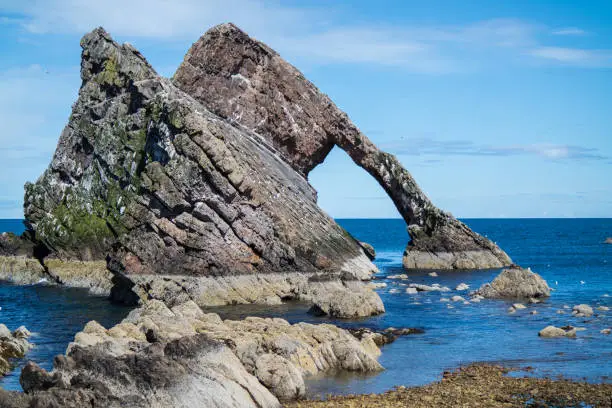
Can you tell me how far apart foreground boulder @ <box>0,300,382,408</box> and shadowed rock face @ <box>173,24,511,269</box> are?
4590 cm

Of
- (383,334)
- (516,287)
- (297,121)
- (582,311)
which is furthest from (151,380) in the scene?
(297,121)

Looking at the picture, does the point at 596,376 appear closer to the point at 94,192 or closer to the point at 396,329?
the point at 396,329

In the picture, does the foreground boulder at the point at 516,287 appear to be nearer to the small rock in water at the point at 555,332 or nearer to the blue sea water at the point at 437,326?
the blue sea water at the point at 437,326

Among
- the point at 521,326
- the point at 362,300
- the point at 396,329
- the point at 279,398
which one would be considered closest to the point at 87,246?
the point at 362,300

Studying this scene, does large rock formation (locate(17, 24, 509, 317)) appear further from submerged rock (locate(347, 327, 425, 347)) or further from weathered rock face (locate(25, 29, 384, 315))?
submerged rock (locate(347, 327, 425, 347))

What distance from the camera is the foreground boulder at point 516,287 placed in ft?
196

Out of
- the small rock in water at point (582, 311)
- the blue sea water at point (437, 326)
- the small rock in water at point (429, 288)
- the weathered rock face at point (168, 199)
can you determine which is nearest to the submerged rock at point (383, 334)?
the blue sea water at point (437, 326)

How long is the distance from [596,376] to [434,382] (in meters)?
6.77

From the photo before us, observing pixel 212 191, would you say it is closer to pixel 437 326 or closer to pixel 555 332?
pixel 437 326

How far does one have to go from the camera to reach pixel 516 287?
60094 millimetres

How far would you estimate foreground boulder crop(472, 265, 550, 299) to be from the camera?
59.6 metres

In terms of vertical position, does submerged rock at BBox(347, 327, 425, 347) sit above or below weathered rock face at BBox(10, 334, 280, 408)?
below

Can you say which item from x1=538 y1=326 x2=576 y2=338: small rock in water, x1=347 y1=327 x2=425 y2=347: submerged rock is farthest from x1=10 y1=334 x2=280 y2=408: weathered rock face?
x1=538 y1=326 x2=576 y2=338: small rock in water

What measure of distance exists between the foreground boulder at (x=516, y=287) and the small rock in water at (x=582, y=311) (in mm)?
7505
